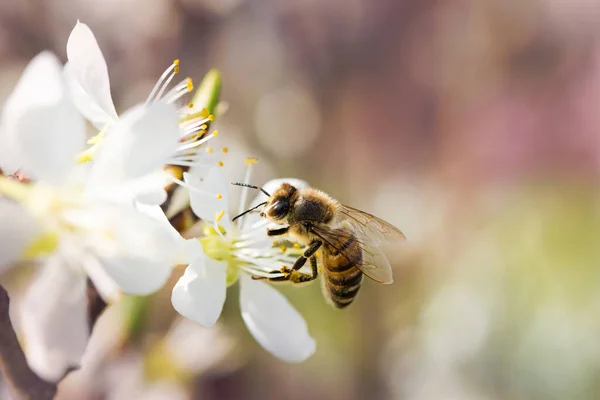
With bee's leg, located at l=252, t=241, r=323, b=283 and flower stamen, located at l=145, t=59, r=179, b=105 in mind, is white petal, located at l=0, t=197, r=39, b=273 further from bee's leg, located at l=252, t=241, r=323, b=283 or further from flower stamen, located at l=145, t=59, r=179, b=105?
bee's leg, located at l=252, t=241, r=323, b=283

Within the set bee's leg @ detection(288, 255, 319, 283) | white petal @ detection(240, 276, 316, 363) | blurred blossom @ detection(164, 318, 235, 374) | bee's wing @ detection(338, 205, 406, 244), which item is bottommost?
blurred blossom @ detection(164, 318, 235, 374)

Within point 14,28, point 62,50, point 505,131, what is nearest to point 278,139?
point 62,50

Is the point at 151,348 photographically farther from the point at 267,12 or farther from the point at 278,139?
the point at 267,12

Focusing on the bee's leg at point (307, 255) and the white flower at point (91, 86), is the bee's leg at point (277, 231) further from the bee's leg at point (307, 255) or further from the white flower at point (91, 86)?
the white flower at point (91, 86)

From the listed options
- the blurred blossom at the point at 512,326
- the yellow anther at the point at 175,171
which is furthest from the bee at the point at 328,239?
the blurred blossom at the point at 512,326

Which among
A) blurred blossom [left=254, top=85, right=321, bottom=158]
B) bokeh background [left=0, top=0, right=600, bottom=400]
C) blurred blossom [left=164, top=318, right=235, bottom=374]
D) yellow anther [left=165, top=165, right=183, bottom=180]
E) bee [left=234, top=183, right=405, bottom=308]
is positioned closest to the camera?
yellow anther [left=165, top=165, right=183, bottom=180]


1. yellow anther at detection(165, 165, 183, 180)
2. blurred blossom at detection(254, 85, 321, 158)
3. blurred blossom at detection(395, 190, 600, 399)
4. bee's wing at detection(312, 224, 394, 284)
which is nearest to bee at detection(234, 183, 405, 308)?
bee's wing at detection(312, 224, 394, 284)

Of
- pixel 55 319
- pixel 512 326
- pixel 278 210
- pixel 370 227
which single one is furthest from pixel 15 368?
pixel 512 326
